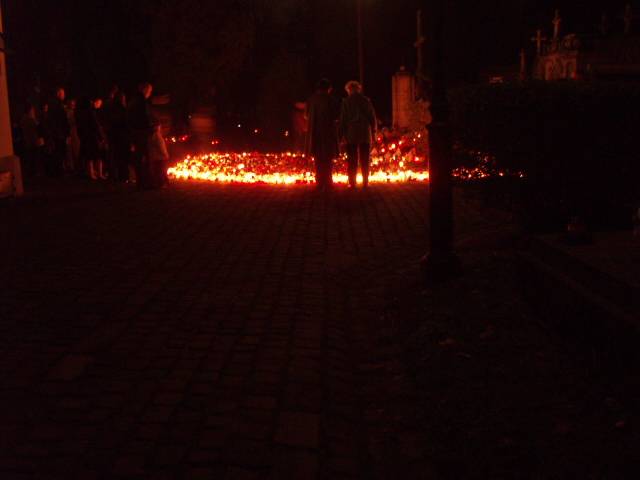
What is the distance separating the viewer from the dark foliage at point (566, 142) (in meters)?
7.32

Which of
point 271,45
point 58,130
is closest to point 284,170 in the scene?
point 58,130

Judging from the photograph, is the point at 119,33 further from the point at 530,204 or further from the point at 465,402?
the point at 465,402

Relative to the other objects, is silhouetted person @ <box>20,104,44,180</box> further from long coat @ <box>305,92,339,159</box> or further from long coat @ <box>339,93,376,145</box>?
long coat @ <box>339,93,376,145</box>

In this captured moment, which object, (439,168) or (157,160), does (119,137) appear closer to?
(157,160)

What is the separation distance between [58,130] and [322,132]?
25.3 feet

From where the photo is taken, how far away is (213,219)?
1195 centimetres

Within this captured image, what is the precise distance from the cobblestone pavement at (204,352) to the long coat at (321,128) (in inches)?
127

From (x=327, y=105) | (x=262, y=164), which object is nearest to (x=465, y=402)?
(x=327, y=105)

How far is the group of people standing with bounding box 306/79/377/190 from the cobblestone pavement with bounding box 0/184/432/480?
3.10 meters

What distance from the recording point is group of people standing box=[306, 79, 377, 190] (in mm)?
14406

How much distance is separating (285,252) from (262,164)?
10063 mm

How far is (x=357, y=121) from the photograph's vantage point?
14.3 meters

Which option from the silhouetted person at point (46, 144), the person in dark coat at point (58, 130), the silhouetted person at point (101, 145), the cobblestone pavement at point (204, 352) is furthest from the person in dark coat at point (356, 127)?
the silhouetted person at point (46, 144)

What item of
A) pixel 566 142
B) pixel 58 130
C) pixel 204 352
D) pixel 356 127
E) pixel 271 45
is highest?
pixel 271 45
